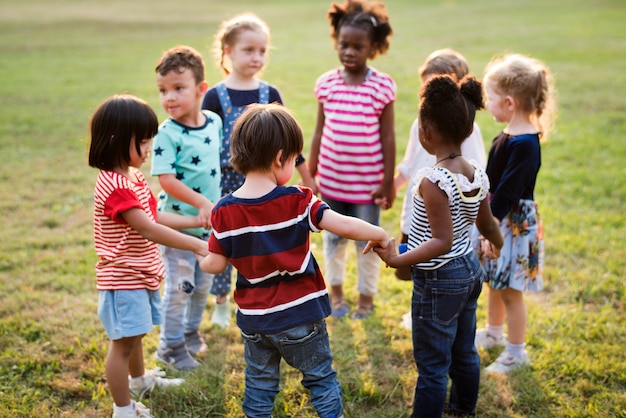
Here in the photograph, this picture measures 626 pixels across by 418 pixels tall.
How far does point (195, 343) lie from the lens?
4125 millimetres

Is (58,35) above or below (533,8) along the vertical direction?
below

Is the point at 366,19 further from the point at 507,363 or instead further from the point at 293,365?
the point at 293,365

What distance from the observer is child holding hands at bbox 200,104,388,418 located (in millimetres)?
2592

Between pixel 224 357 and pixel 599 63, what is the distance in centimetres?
1458

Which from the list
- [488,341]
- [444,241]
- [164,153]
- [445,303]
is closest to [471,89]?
[444,241]

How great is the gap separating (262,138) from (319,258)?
120 inches

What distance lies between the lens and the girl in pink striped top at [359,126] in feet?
14.2

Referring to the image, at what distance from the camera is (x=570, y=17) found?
25422 millimetres

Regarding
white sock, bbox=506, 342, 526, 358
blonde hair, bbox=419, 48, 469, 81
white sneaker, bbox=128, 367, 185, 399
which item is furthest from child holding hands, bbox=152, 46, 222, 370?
white sock, bbox=506, 342, 526, 358

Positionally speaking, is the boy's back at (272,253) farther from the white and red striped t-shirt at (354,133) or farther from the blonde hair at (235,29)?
the blonde hair at (235,29)

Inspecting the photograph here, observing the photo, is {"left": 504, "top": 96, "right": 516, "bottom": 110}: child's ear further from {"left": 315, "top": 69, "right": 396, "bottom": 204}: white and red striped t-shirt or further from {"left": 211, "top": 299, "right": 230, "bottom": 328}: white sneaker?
{"left": 211, "top": 299, "right": 230, "bottom": 328}: white sneaker

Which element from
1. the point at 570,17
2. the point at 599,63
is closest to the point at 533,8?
the point at 570,17

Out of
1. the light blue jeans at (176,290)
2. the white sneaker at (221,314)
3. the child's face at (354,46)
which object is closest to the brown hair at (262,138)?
the light blue jeans at (176,290)

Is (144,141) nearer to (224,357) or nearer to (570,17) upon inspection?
(224,357)
